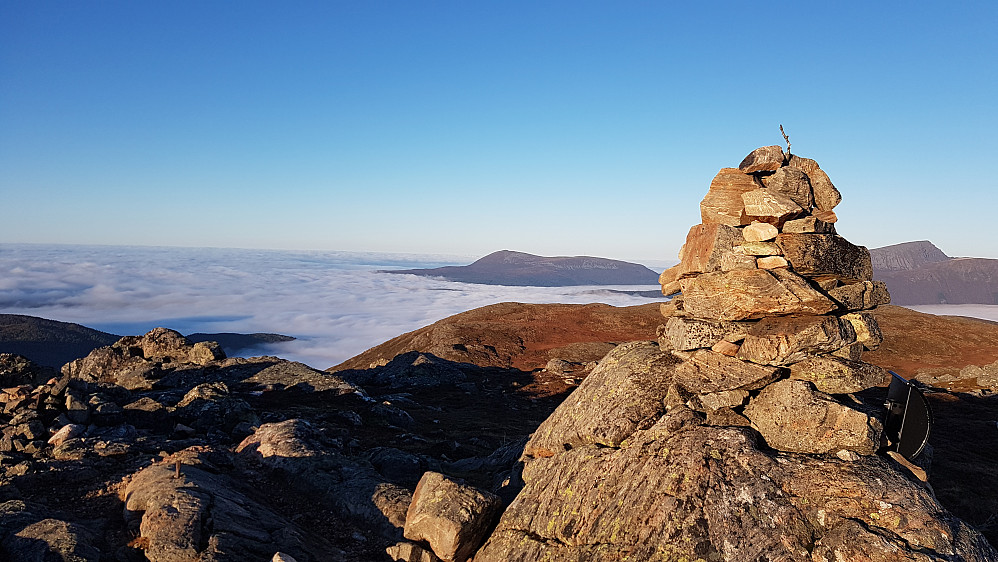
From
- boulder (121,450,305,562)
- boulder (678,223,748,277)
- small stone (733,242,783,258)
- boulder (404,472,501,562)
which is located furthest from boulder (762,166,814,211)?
boulder (121,450,305,562)

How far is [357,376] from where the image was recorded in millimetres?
47562

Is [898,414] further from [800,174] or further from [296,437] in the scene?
[296,437]

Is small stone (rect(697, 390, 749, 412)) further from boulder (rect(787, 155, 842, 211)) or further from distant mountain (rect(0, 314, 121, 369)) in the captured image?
distant mountain (rect(0, 314, 121, 369))

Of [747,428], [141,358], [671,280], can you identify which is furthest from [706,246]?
[141,358]

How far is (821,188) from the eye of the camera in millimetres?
13852

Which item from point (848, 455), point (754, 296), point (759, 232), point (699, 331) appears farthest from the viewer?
point (699, 331)

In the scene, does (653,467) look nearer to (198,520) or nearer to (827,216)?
(827,216)

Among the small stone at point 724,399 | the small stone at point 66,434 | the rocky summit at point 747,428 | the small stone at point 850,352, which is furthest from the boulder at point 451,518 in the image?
the small stone at point 66,434

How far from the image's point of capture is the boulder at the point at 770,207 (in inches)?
513

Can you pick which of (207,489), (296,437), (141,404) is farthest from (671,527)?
(141,404)

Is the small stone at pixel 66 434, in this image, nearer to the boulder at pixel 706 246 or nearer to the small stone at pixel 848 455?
the boulder at pixel 706 246

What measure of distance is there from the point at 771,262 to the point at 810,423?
3.90 meters

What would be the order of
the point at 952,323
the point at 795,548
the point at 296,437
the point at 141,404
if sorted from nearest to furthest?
the point at 795,548 → the point at 296,437 → the point at 141,404 → the point at 952,323

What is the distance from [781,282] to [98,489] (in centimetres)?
1857
